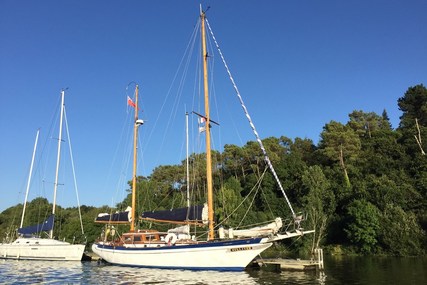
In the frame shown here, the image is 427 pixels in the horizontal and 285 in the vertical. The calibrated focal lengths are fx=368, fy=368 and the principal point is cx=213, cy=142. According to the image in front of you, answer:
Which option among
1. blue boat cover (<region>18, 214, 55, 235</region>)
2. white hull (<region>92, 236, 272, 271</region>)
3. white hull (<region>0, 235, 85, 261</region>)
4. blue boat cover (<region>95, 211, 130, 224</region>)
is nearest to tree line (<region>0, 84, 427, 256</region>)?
white hull (<region>92, 236, 272, 271</region>)

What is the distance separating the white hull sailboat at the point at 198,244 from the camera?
2798 centimetres

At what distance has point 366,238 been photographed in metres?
47.3

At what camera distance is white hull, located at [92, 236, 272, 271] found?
2784cm

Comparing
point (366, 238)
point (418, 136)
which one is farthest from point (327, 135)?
point (366, 238)

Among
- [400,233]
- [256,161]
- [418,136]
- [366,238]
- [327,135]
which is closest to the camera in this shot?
[400,233]

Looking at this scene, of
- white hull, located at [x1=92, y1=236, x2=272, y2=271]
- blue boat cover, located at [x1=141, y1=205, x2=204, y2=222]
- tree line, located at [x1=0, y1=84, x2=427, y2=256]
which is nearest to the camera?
white hull, located at [x1=92, y1=236, x2=272, y2=271]

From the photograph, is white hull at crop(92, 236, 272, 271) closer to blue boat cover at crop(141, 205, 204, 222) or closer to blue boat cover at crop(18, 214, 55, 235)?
blue boat cover at crop(141, 205, 204, 222)

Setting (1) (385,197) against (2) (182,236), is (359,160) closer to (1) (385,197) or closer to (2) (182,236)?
(1) (385,197)

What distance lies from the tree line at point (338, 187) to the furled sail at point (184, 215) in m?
3.65

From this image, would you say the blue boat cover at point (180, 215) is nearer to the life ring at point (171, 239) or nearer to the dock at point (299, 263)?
the life ring at point (171, 239)

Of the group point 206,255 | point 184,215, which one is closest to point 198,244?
point 206,255

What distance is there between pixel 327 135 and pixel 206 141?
50414 mm

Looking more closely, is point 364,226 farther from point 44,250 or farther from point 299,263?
point 44,250

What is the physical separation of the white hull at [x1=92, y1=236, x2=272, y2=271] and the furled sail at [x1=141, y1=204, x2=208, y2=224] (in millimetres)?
2665
